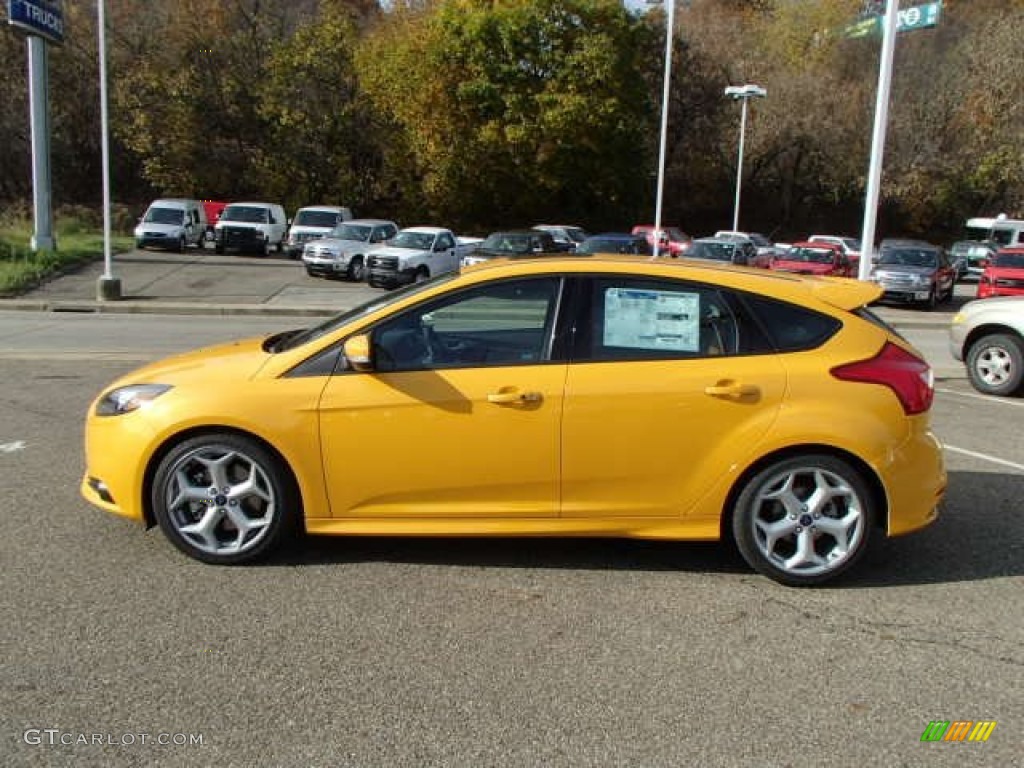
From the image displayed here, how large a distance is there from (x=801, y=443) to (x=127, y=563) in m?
3.32

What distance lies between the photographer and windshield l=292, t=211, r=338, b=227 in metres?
32.8

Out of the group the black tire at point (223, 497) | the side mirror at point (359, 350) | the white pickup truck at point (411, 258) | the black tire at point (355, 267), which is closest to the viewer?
the side mirror at point (359, 350)

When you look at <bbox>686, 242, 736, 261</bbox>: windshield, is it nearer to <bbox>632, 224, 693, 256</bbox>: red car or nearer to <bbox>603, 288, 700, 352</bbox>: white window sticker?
<bbox>632, 224, 693, 256</bbox>: red car

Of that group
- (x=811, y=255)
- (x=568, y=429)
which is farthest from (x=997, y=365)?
(x=811, y=255)

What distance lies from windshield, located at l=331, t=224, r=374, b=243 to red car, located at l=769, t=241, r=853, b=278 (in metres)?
12.3

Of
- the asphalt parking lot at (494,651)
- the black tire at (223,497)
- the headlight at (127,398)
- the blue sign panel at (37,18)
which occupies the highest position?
the blue sign panel at (37,18)

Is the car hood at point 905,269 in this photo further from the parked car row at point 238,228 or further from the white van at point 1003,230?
the white van at point 1003,230

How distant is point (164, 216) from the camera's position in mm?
32156

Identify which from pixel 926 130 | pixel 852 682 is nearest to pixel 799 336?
pixel 852 682

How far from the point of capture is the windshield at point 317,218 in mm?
32812

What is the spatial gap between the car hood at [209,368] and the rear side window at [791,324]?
2.47 metres

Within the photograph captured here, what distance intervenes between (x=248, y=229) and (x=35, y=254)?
8.14 m

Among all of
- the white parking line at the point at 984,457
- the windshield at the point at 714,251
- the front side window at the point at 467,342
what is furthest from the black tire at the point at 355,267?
the front side window at the point at 467,342

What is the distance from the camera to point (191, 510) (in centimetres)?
449
